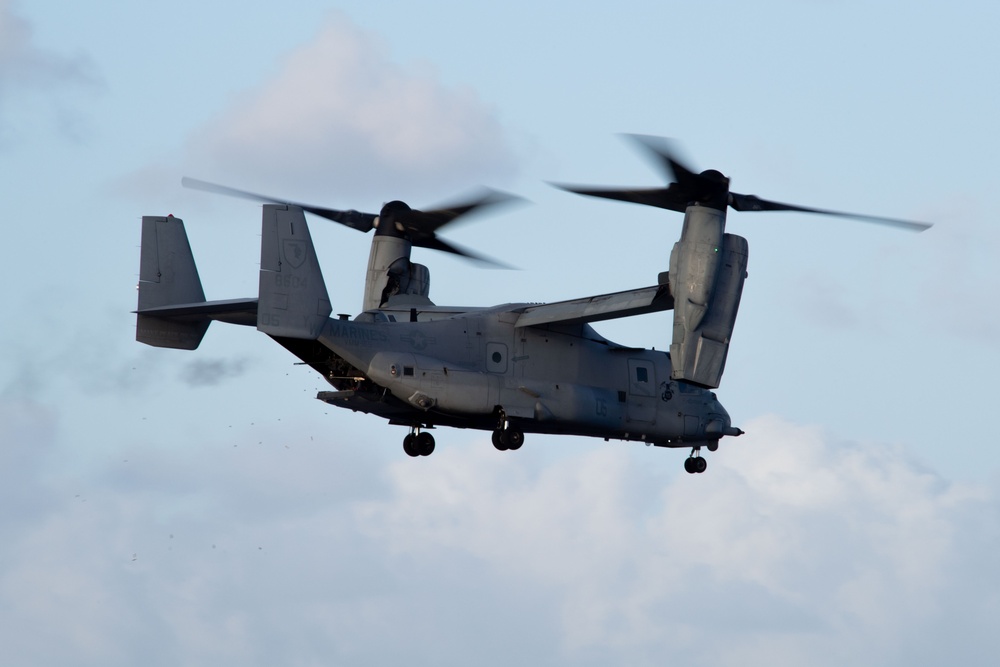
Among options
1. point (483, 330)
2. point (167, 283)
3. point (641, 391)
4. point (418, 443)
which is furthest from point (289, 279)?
point (641, 391)

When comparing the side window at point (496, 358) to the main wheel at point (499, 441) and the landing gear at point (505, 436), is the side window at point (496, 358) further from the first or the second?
the main wheel at point (499, 441)

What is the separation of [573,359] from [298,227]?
331 inches

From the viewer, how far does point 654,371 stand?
4362cm

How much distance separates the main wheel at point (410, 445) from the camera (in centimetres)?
4153

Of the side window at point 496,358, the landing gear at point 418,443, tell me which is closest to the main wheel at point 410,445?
the landing gear at point 418,443

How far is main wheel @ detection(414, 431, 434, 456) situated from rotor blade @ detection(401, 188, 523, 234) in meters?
5.75

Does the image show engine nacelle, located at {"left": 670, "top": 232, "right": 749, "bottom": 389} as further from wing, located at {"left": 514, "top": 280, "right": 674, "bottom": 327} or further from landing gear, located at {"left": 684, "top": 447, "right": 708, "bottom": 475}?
landing gear, located at {"left": 684, "top": 447, "right": 708, "bottom": 475}

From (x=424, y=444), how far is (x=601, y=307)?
5287mm

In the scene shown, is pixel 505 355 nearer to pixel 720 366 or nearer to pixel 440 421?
pixel 440 421

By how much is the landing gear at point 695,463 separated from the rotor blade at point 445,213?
26.7ft

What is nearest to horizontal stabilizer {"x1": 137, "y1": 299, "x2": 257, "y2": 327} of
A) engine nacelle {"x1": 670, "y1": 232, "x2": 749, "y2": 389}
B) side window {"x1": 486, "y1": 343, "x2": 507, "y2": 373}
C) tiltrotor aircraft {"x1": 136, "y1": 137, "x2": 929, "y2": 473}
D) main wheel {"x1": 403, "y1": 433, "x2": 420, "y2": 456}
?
tiltrotor aircraft {"x1": 136, "y1": 137, "x2": 929, "y2": 473}

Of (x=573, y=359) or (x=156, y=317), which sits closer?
(x=156, y=317)

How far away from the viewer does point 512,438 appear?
40406mm

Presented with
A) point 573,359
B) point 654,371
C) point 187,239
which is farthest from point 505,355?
point 187,239
